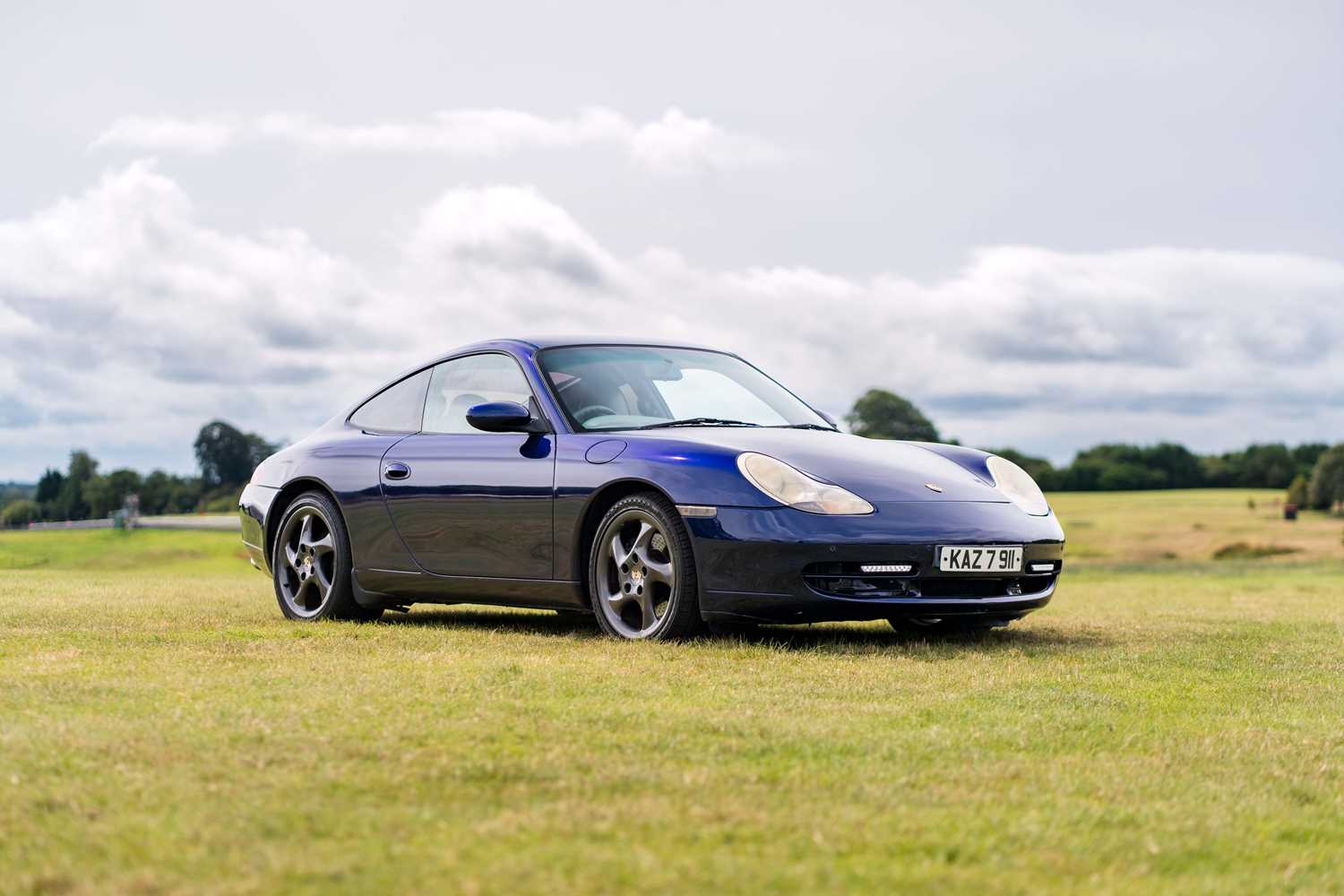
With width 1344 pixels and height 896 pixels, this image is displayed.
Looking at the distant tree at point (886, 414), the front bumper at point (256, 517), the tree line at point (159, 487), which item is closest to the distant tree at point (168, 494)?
the tree line at point (159, 487)

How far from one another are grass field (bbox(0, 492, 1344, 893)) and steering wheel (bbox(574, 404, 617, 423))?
1.10 m

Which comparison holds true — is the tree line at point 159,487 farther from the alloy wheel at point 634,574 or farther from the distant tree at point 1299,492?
the alloy wheel at point 634,574

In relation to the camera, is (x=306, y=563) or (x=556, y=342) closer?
(x=556, y=342)

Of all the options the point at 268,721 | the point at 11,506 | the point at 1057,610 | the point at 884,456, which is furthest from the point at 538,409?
the point at 11,506

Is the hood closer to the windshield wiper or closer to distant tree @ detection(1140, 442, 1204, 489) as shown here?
the windshield wiper

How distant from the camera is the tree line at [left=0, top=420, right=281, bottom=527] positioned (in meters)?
84.1

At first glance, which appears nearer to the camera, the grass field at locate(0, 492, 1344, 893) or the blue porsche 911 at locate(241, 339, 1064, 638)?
the grass field at locate(0, 492, 1344, 893)

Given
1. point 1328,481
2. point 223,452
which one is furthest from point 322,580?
point 223,452

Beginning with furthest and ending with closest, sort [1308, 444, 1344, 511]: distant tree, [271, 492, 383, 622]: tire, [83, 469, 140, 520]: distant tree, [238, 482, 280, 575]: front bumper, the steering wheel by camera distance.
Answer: [83, 469, 140, 520]: distant tree → [1308, 444, 1344, 511]: distant tree → [238, 482, 280, 575]: front bumper → [271, 492, 383, 622]: tire → the steering wheel

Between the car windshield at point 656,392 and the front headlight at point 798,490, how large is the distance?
2.97 ft

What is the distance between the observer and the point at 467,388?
339 inches

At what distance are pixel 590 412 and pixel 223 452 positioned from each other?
85.4 m

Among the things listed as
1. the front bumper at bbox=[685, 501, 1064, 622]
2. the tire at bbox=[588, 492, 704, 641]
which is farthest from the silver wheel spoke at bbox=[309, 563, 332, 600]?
the front bumper at bbox=[685, 501, 1064, 622]

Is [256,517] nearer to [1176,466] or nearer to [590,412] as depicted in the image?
[590,412]
